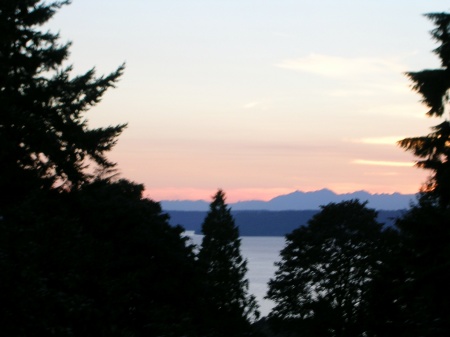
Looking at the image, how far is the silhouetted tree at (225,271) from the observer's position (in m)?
70.0

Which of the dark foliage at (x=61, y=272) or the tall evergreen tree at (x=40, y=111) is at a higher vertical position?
the tall evergreen tree at (x=40, y=111)

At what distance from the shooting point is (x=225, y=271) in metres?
76.7

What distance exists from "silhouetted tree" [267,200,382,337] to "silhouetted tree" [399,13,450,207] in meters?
32.7

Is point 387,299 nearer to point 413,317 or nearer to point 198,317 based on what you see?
point 198,317

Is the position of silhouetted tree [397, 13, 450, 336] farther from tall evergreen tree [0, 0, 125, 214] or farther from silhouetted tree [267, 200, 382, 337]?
silhouetted tree [267, 200, 382, 337]

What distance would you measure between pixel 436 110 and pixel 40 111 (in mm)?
11605

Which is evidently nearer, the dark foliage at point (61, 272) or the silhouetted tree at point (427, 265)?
the dark foliage at point (61, 272)

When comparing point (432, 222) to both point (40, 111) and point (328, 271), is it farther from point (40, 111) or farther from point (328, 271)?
point (328, 271)

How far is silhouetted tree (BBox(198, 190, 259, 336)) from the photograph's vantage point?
7000 cm

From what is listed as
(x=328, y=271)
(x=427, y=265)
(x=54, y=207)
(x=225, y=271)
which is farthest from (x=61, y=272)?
(x=225, y=271)

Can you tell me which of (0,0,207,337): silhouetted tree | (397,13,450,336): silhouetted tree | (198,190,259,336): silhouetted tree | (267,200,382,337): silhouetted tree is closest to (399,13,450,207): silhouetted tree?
(397,13,450,336): silhouetted tree

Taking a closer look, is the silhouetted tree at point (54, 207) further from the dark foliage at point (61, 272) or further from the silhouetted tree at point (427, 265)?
the silhouetted tree at point (427, 265)

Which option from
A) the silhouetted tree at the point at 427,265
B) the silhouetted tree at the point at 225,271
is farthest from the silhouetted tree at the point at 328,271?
the silhouetted tree at the point at 427,265

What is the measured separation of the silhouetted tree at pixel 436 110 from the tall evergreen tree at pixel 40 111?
30.1 ft
